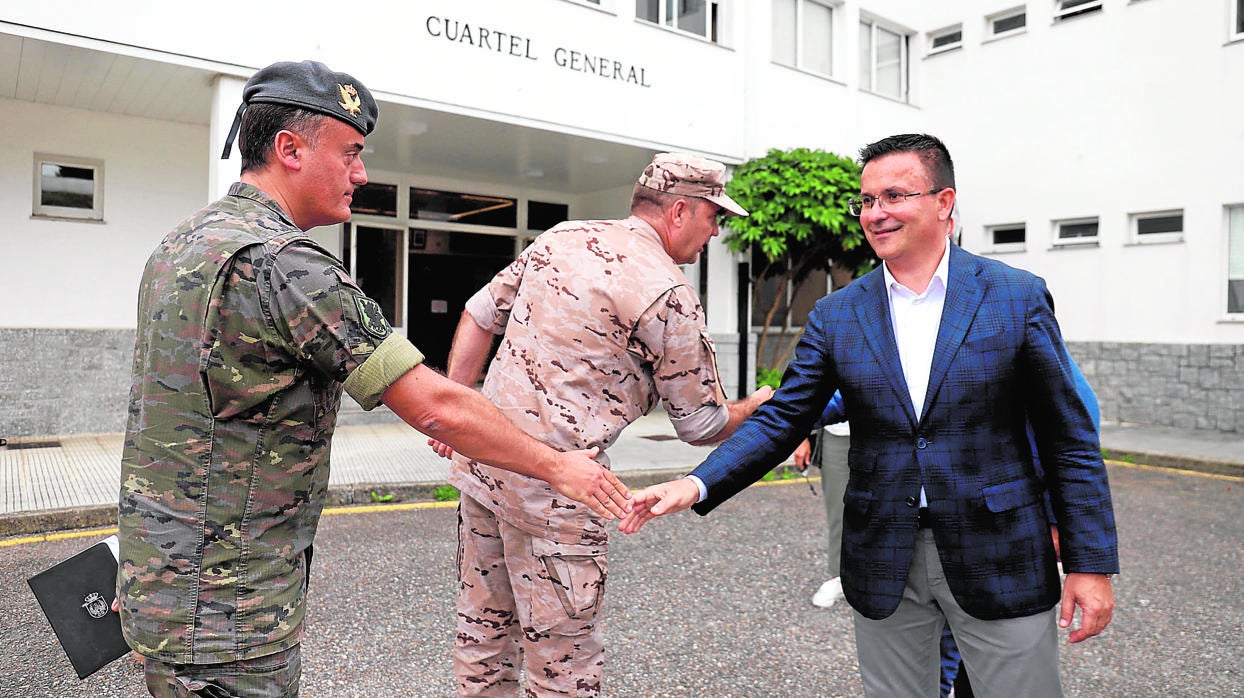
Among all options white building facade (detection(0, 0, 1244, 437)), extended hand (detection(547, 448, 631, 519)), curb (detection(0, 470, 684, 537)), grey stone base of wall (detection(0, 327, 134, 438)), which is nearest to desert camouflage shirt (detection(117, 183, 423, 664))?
extended hand (detection(547, 448, 631, 519))

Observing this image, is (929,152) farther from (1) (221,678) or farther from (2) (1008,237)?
(2) (1008,237)

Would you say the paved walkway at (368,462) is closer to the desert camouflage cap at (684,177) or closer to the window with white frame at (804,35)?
the desert camouflage cap at (684,177)

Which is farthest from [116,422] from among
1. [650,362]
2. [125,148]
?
[650,362]

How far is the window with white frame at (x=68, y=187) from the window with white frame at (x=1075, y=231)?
13.9 meters

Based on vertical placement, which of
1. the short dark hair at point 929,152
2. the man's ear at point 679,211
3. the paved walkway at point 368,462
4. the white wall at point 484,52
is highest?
the white wall at point 484,52

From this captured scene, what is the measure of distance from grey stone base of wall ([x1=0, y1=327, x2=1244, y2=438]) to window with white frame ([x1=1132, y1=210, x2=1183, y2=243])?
1602 mm

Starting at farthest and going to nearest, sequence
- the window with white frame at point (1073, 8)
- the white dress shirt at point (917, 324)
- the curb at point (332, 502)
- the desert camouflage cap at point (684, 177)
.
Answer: the window with white frame at point (1073, 8)
the curb at point (332, 502)
the desert camouflage cap at point (684, 177)
the white dress shirt at point (917, 324)

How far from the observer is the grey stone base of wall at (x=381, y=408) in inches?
361

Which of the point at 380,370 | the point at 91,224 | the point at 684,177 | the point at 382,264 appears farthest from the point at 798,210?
the point at 380,370

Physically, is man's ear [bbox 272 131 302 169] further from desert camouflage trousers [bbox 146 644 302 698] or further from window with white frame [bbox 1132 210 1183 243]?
window with white frame [bbox 1132 210 1183 243]

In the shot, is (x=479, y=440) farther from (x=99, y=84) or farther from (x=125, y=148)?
(x=125, y=148)

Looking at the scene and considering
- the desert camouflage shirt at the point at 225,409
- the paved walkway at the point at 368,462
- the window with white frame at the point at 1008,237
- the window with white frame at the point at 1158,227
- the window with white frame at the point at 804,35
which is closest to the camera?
the desert camouflage shirt at the point at 225,409

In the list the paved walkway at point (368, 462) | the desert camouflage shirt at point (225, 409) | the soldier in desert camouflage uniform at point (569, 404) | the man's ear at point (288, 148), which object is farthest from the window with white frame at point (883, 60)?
the desert camouflage shirt at point (225, 409)

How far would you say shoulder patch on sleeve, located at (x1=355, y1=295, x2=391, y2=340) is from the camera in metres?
1.79
